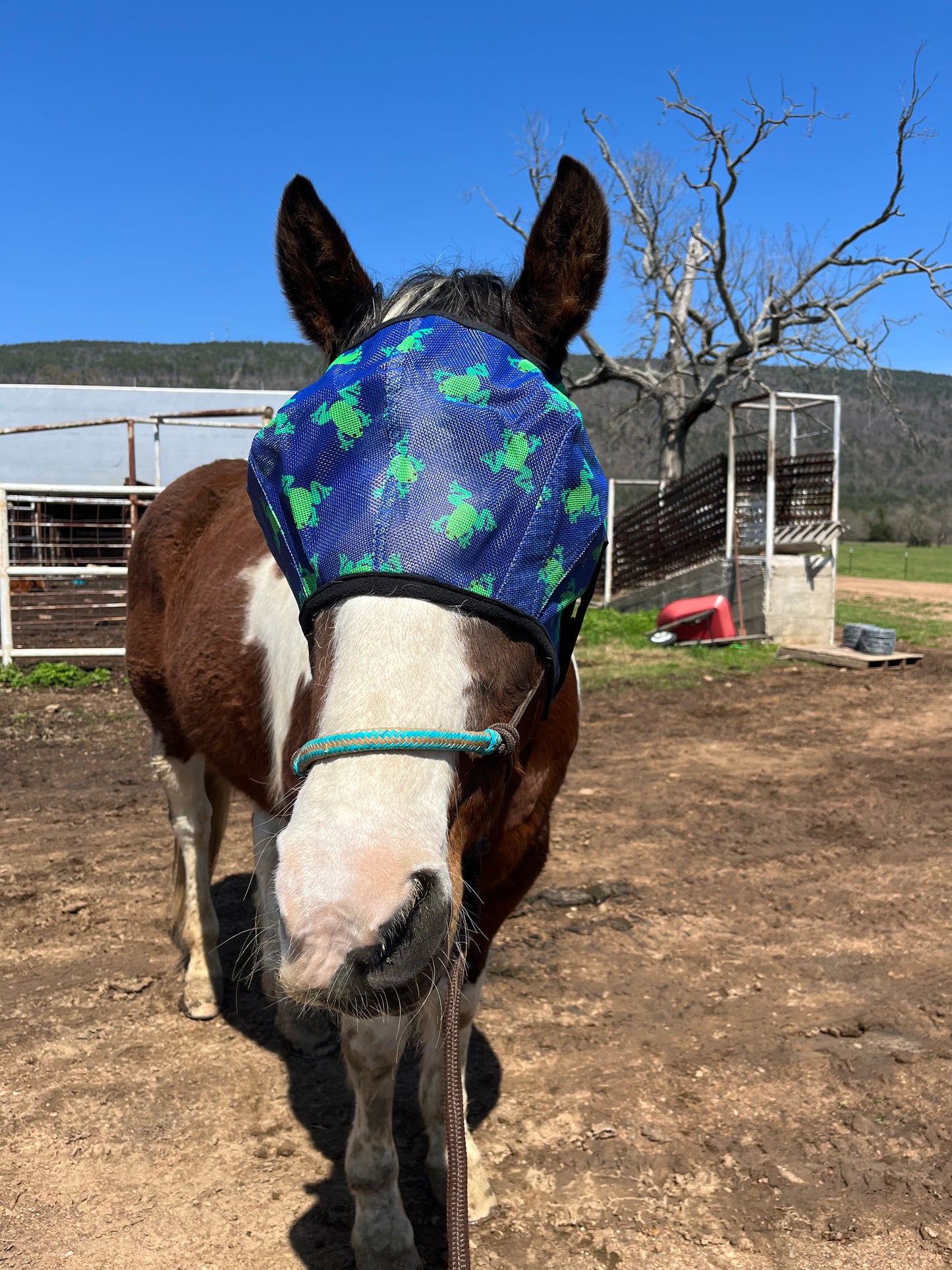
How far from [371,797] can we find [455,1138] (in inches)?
28.2

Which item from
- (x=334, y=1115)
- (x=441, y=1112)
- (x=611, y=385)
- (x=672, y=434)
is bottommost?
(x=334, y=1115)

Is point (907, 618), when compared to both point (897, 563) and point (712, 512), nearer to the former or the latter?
point (712, 512)

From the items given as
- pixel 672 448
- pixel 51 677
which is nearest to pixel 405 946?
pixel 51 677

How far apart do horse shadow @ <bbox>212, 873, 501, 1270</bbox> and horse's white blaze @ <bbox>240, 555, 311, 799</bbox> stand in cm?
54

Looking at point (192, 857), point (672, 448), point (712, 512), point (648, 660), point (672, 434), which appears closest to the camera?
point (192, 857)

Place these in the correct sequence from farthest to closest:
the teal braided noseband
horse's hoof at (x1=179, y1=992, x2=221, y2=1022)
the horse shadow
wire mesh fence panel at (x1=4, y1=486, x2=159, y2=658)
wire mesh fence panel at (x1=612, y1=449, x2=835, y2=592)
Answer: wire mesh fence panel at (x1=612, y1=449, x2=835, y2=592) < wire mesh fence panel at (x1=4, y1=486, x2=159, y2=658) < horse's hoof at (x1=179, y1=992, x2=221, y2=1022) < the horse shadow < the teal braided noseband

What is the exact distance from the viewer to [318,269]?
1906 millimetres

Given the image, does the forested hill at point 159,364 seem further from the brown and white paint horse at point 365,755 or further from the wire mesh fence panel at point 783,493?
the brown and white paint horse at point 365,755

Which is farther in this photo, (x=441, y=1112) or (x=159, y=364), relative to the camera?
(x=159, y=364)

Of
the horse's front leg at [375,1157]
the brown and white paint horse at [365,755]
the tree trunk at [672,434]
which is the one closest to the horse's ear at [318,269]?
the brown and white paint horse at [365,755]

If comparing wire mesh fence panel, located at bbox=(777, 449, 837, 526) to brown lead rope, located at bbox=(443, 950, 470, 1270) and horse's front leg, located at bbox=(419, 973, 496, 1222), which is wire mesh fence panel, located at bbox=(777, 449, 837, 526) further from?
brown lead rope, located at bbox=(443, 950, 470, 1270)

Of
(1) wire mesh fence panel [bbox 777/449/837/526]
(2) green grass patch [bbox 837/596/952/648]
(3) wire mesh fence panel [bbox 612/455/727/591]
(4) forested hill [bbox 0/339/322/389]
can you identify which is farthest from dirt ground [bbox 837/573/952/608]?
(4) forested hill [bbox 0/339/322/389]

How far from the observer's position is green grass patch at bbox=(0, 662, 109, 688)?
28.9ft

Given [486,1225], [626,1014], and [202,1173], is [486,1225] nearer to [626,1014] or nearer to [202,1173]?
[202,1173]
